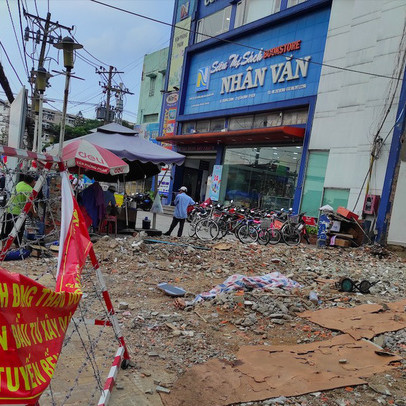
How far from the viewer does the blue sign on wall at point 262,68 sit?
53.2 feet

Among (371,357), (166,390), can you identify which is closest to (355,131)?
(371,357)

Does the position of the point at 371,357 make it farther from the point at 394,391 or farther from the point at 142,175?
the point at 142,175

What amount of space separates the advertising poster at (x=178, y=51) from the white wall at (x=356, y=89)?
12.3 m

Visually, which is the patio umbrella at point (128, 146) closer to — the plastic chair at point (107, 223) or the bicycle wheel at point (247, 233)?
the plastic chair at point (107, 223)

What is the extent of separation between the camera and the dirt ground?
124 inches

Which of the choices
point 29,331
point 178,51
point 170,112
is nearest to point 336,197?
point 29,331

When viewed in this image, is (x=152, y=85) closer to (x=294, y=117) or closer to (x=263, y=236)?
(x=294, y=117)

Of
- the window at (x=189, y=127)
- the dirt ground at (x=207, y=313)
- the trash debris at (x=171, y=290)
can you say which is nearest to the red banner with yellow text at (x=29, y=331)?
the dirt ground at (x=207, y=313)

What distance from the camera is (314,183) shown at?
49.5ft

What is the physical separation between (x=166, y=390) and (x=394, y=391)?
1.99 m

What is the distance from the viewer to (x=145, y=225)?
12.2 metres

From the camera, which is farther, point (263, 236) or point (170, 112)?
point (170, 112)

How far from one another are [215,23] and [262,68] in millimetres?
6227

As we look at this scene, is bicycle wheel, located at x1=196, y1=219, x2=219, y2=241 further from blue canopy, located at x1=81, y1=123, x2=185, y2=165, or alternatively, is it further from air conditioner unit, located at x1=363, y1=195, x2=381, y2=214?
air conditioner unit, located at x1=363, y1=195, x2=381, y2=214
